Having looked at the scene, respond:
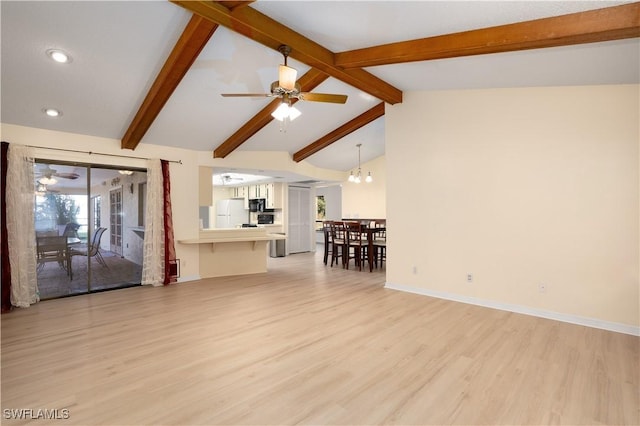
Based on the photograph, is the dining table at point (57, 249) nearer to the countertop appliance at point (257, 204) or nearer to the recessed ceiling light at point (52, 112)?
the recessed ceiling light at point (52, 112)

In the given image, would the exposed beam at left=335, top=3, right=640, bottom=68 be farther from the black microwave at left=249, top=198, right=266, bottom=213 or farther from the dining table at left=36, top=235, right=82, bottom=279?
the black microwave at left=249, top=198, right=266, bottom=213

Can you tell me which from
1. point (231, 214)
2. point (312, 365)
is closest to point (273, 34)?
point (312, 365)

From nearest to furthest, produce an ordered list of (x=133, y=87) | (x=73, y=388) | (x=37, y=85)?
(x=73, y=388)
(x=37, y=85)
(x=133, y=87)

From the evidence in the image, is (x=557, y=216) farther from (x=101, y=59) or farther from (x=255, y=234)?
(x=101, y=59)

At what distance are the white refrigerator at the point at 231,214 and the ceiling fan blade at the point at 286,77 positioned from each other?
720cm

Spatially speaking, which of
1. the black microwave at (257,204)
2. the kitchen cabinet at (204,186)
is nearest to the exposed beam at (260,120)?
the kitchen cabinet at (204,186)

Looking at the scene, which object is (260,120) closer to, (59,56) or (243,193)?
(59,56)

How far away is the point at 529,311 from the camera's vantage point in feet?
12.4

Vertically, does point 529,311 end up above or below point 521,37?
below

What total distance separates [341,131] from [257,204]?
4044mm

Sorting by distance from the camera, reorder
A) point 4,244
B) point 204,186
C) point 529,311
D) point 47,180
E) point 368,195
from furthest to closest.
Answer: point 368,195
point 204,186
point 47,180
point 4,244
point 529,311

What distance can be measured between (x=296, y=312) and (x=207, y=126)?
3.20 meters

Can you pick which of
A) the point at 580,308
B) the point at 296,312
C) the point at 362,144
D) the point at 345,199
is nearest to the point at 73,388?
the point at 296,312

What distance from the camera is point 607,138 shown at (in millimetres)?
3340
